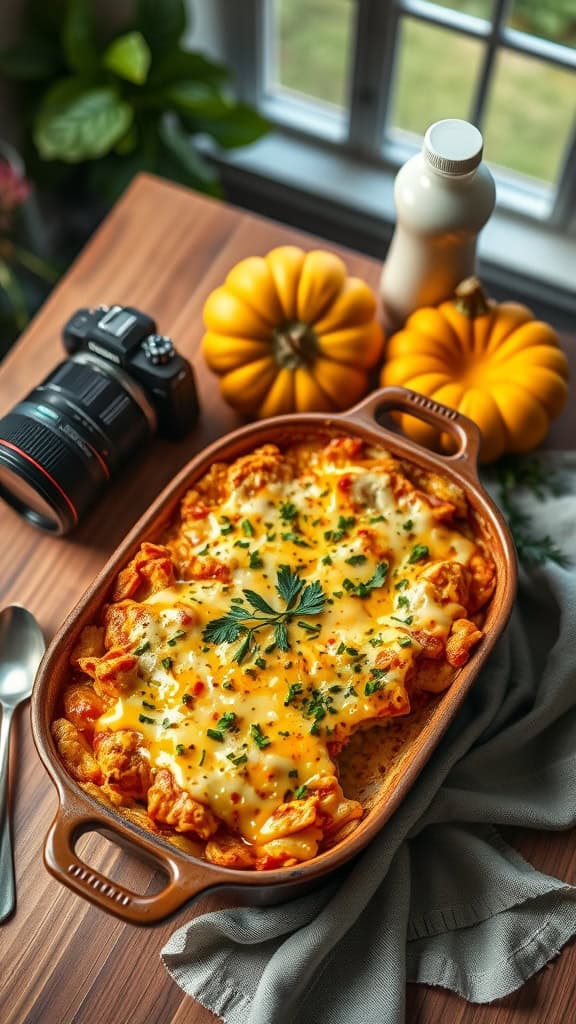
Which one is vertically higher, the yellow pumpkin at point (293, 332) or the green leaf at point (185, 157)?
the green leaf at point (185, 157)

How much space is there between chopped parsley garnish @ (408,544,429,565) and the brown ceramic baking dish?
0.08 metres

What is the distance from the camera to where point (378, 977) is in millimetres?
1105

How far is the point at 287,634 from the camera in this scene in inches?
46.1

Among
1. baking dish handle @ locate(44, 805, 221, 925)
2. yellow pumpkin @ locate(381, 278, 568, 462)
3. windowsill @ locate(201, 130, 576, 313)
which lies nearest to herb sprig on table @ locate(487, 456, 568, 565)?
yellow pumpkin @ locate(381, 278, 568, 462)

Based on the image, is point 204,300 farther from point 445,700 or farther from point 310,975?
point 310,975

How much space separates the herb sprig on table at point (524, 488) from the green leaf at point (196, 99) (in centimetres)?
102

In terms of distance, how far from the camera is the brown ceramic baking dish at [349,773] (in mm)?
986

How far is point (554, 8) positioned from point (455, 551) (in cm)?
140

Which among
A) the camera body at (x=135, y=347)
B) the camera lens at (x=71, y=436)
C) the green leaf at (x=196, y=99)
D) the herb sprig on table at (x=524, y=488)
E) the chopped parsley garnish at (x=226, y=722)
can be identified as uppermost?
the green leaf at (x=196, y=99)

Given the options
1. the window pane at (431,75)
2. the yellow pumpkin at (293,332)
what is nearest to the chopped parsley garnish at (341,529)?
the yellow pumpkin at (293,332)

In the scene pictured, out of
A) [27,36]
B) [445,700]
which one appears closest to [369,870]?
[445,700]

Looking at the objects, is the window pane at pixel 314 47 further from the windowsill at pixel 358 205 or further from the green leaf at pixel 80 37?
the green leaf at pixel 80 37

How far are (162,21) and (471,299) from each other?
1.02 m

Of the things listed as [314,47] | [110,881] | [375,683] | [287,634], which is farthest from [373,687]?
[314,47]
